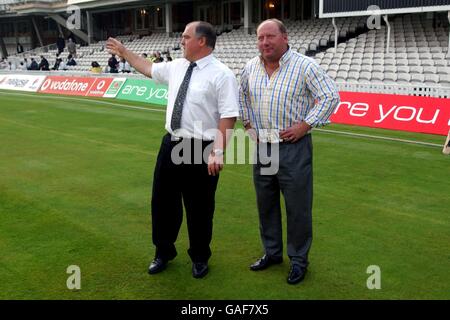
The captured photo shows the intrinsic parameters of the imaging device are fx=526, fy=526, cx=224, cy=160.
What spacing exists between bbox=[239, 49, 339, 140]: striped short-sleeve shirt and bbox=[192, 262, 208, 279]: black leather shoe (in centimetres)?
120

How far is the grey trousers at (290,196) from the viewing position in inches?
157

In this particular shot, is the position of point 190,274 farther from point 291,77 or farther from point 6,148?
point 6,148

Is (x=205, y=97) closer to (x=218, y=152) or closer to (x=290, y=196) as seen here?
(x=218, y=152)

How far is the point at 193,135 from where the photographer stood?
4062mm

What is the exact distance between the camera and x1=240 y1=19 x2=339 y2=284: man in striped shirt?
12.6 ft

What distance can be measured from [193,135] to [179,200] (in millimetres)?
618

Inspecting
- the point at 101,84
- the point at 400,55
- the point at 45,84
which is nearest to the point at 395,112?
the point at 400,55

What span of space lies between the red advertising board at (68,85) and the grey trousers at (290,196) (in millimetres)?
19082

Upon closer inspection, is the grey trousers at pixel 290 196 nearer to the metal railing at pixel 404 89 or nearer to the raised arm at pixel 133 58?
the raised arm at pixel 133 58

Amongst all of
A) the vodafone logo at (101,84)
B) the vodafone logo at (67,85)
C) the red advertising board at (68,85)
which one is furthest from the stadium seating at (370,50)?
the vodafone logo at (67,85)

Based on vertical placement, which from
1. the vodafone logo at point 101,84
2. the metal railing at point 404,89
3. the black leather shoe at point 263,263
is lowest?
the vodafone logo at point 101,84

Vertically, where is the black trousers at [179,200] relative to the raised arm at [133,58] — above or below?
below

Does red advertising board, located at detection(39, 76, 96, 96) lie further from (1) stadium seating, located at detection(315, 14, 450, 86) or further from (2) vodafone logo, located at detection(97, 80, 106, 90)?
(1) stadium seating, located at detection(315, 14, 450, 86)
